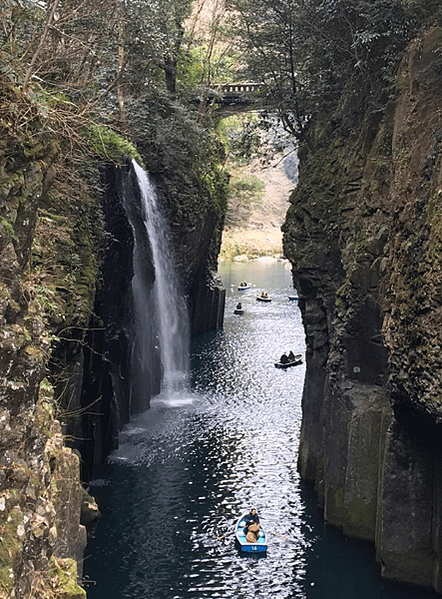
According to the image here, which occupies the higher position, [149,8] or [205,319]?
[149,8]

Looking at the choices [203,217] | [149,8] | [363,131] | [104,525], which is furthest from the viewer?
[203,217]

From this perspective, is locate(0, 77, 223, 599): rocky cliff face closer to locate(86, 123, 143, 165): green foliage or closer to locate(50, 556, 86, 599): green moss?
locate(50, 556, 86, 599): green moss

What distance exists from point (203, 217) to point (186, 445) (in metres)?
18.8

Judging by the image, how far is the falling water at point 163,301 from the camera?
32.3 meters

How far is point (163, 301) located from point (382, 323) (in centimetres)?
1978

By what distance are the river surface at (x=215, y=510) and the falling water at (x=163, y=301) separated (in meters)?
2.95

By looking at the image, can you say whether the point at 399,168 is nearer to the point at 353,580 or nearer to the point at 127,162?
the point at 353,580

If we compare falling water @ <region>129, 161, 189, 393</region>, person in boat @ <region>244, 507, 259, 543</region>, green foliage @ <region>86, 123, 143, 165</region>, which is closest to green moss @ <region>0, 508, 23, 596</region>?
person in boat @ <region>244, 507, 259, 543</region>

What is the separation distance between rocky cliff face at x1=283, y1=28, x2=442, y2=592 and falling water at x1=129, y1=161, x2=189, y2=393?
956cm

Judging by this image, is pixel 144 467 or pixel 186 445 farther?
pixel 186 445

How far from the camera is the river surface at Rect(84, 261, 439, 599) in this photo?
1711 cm

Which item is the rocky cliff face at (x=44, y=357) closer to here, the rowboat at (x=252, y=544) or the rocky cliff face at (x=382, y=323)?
the rowboat at (x=252, y=544)

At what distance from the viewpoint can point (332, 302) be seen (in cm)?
2372

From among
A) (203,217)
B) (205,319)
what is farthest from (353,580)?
(205,319)
